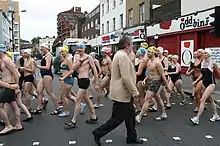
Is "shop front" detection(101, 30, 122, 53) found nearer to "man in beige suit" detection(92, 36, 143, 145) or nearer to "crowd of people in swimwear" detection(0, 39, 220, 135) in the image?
"crowd of people in swimwear" detection(0, 39, 220, 135)

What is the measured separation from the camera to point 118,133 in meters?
6.53

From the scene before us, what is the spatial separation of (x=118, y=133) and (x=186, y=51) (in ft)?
47.4

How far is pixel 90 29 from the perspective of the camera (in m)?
56.2

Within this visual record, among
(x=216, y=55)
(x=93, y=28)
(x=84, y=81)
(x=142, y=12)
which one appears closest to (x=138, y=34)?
(x=142, y=12)

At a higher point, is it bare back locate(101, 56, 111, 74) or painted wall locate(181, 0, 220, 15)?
painted wall locate(181, 0, 220, 15)

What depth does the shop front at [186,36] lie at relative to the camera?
696 inches

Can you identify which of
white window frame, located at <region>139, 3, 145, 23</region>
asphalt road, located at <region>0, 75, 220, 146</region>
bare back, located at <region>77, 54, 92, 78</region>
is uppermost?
white window frame, located at <region>139, 3, 145, 23</region>

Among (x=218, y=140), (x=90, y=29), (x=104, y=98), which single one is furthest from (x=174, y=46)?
(x=90, y=29)

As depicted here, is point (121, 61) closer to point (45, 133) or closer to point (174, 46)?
point (45, 133)

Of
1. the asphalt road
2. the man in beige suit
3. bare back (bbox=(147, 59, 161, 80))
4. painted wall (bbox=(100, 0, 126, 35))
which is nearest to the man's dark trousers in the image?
the man in beige suit

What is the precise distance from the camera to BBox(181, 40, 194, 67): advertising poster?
1952cm

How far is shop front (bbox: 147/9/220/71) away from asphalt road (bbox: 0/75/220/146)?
33.8ft

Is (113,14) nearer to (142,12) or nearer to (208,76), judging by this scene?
(142,12)

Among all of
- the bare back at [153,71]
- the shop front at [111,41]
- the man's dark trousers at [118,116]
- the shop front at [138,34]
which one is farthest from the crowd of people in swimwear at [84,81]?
the shop front at [111,41]
